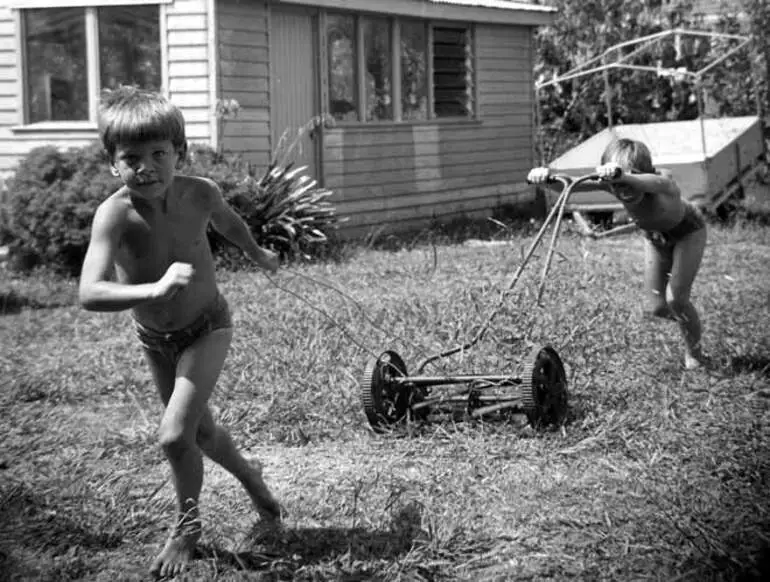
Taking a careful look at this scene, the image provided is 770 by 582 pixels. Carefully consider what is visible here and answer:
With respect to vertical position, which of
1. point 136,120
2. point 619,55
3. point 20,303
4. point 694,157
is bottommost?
point 20,303

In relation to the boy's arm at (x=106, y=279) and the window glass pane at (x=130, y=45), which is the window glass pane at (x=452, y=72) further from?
the boy's arm at (x=106, y=279)

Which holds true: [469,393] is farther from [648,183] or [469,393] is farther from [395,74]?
[395,74]

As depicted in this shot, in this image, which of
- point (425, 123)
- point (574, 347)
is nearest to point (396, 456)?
point (574, 347)

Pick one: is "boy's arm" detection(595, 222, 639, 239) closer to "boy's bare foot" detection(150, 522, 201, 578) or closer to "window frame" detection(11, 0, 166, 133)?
A: "window frame" detection(11, 0, 166, 133)

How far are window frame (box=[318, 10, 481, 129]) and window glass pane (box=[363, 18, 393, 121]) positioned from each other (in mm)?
60

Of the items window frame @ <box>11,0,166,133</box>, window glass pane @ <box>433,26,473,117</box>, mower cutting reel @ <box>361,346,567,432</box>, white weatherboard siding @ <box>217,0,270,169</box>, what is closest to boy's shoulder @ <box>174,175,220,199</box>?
mower cutting reel @ <box>361,346,567,432</box>

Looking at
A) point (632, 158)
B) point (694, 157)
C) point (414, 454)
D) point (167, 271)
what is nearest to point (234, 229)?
point (167, 271)

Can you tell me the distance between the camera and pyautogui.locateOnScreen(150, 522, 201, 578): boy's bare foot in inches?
161

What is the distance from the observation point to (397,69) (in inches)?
667

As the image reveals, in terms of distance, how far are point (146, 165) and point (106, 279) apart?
0.38 m

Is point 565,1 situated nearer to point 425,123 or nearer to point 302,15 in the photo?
point 425,123

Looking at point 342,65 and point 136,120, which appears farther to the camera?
point 342,65

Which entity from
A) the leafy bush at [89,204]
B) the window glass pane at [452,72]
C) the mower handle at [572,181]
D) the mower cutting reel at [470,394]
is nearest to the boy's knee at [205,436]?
the mower cutting reel at [470,394]

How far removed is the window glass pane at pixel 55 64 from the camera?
14195 millimetres
